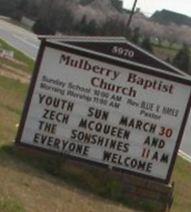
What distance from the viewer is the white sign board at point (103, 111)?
1262cm

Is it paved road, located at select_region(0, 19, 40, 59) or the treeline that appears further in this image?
the treeline

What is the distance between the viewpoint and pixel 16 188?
10117 mm

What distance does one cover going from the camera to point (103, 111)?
12672 millimetres

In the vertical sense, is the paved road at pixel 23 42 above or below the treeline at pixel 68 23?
below

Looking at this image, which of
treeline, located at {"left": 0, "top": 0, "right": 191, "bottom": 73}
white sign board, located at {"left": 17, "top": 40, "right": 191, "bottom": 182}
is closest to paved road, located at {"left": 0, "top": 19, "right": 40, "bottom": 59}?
treeline, located at {"left": 0, "top": 0, "right": 191, "bottom": 73}

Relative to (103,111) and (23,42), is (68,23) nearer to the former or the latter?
(23,42)

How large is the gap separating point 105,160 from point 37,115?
47.7 inches

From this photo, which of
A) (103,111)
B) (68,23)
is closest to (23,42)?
Result: (68,23)

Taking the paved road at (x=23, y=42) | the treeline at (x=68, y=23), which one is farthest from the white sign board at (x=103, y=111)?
the treeline at (x=68, y=23)

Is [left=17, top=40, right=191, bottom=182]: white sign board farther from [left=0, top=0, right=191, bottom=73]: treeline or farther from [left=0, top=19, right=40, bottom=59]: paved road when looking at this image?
[left=0, top=0, right=191, bottom=73]: treeline

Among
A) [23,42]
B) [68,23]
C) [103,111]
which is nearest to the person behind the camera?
[103,111]

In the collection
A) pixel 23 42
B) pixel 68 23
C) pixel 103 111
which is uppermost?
pixel 68 23

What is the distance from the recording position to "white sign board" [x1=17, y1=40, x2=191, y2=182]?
12617 mm

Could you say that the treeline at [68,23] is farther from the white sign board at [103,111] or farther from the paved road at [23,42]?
the white sign board at [103,111]
